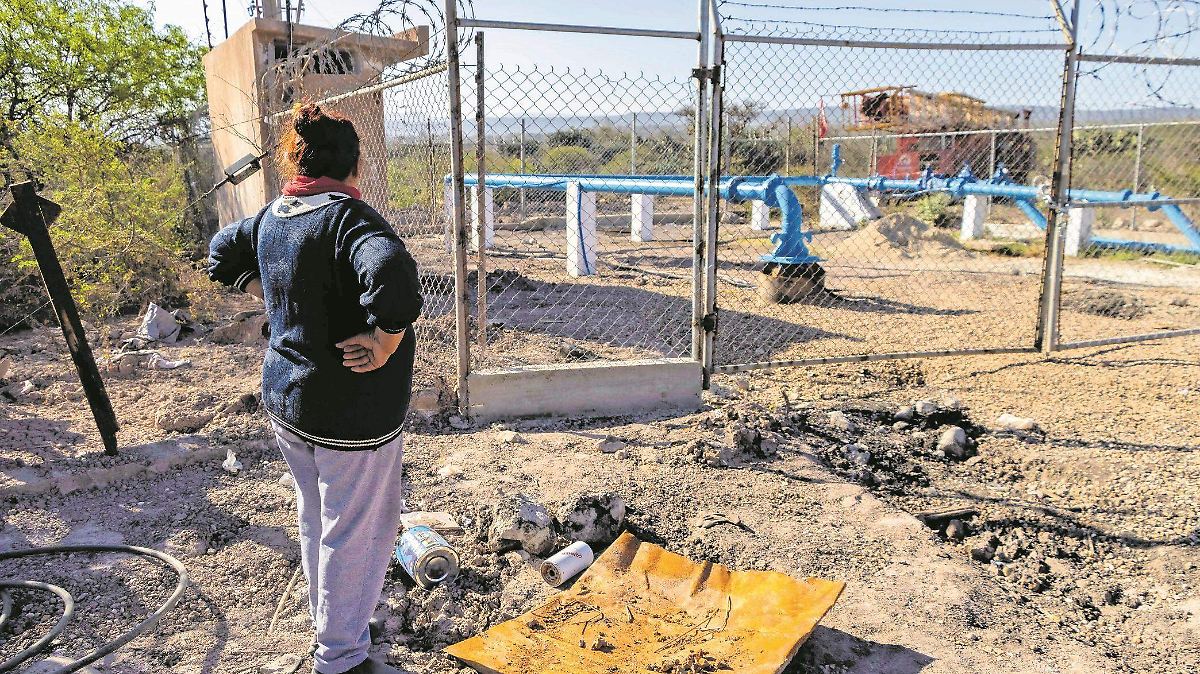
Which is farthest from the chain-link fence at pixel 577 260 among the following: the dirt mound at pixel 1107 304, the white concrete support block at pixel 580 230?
the dirt mound at pixel 1107 304

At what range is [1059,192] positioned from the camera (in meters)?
5.72

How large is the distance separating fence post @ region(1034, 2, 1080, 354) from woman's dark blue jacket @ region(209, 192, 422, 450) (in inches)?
197

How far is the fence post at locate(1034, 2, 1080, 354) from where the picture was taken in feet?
18.2

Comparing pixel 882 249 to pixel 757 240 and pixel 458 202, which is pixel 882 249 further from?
pixel 458 202

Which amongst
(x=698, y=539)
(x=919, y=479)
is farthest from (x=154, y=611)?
(x=919, y=479)

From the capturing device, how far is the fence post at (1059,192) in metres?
5.55

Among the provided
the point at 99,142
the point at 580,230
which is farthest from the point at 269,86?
the point at 580,230

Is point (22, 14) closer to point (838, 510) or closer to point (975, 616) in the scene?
point (838, 510)

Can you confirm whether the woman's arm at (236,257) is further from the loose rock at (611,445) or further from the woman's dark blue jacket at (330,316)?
the loose rock at (611,445)

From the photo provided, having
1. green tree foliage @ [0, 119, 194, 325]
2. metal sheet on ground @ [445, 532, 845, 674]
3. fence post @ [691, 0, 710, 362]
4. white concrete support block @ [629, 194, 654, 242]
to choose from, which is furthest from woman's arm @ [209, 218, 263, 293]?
white concrete support block @ [629, 194, 654, 242]

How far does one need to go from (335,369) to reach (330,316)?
0.15 meters

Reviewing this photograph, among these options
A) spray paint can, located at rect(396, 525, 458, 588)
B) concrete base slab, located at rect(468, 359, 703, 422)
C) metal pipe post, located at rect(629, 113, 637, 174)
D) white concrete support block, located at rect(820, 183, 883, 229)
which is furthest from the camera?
white concrete support block, located at rect(820, 183, 883, 229)

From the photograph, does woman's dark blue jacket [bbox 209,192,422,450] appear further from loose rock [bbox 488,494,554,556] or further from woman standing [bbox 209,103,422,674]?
loose rock [bbox 488,494,554,556]

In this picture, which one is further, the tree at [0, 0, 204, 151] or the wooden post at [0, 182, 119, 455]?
the tree at [0, 0, 204, 151]
